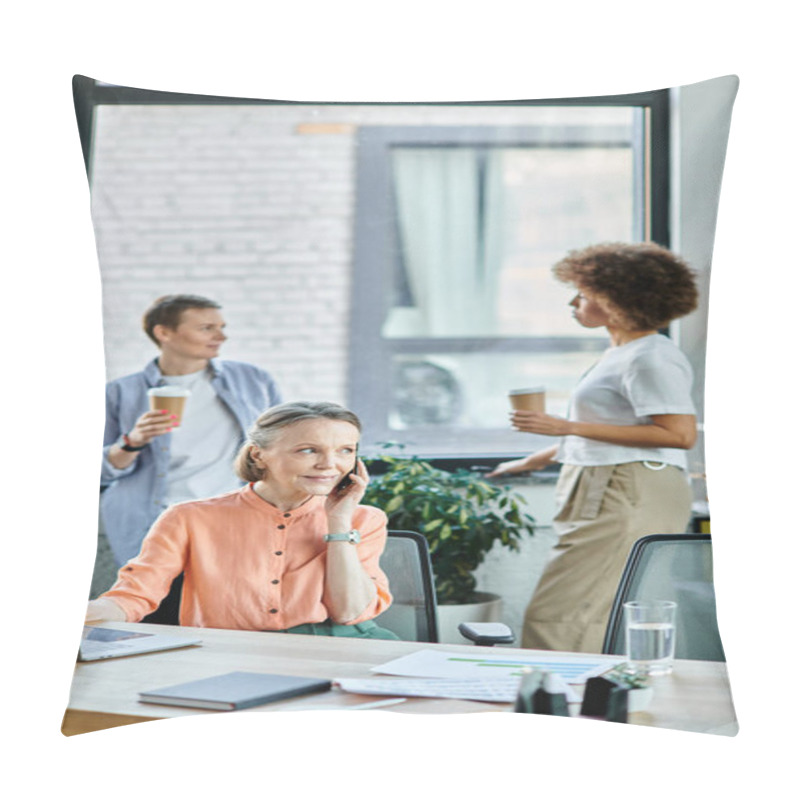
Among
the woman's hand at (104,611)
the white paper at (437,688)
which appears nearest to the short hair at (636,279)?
the white paper at (437,688)

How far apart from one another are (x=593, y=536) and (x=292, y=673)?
72cm

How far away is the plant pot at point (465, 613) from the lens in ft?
8.01

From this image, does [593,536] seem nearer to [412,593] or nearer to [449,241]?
[412,593]

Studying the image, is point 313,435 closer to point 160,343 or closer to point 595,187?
point 160,343

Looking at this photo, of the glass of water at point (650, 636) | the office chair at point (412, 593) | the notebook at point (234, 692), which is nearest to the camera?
the notebook at point (234, 692)

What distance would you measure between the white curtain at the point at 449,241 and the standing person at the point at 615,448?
234 mm

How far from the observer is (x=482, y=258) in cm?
248

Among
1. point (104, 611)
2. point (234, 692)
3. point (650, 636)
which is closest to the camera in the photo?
point (234, 692)

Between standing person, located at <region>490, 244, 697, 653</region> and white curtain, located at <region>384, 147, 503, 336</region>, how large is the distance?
0.77 ft

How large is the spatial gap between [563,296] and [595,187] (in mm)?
261

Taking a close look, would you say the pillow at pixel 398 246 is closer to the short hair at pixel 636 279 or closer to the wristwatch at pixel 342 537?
the short hair at pixel 636 279

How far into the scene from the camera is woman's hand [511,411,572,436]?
7.98 feet

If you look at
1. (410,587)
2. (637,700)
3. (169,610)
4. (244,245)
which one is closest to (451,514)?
(410,587)

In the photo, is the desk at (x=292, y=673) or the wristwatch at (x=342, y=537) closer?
the desk at (x=292, y=673)
